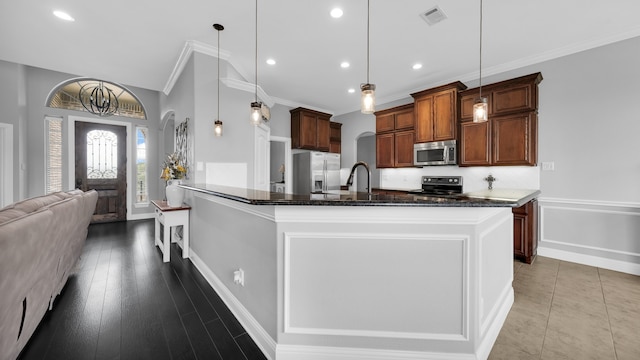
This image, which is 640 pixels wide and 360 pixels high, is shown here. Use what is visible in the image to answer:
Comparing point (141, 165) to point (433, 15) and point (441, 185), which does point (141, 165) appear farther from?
point (441, 185)

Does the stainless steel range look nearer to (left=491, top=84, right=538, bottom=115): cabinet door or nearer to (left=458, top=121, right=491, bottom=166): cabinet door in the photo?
(left=458, top=121, right=491, bottom=166): cabinet door

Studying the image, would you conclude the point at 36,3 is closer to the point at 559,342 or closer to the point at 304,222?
the point at 304,222

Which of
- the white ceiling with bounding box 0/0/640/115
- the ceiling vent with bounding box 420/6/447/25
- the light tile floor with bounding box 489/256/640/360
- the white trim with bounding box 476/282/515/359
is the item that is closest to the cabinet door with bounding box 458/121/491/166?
the white ceiling with bounding box 0/0/640/115

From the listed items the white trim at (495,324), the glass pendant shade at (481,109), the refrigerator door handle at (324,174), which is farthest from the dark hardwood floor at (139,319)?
the refrigerator door handle at (324,174)

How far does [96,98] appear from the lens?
5.17 m

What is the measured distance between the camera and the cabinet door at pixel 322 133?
5777 mm

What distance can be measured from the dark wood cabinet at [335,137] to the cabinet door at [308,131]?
0.60 metres

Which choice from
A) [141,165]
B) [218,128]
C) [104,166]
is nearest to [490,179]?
[218,128]

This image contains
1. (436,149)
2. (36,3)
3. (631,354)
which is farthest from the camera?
(436,149)

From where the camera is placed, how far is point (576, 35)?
Result: 2.98m

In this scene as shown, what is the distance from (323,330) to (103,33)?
4058 mm

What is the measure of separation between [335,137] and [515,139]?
3.69 metres

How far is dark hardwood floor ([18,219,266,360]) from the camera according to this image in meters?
1.59

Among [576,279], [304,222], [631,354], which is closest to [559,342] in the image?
[631,354]
